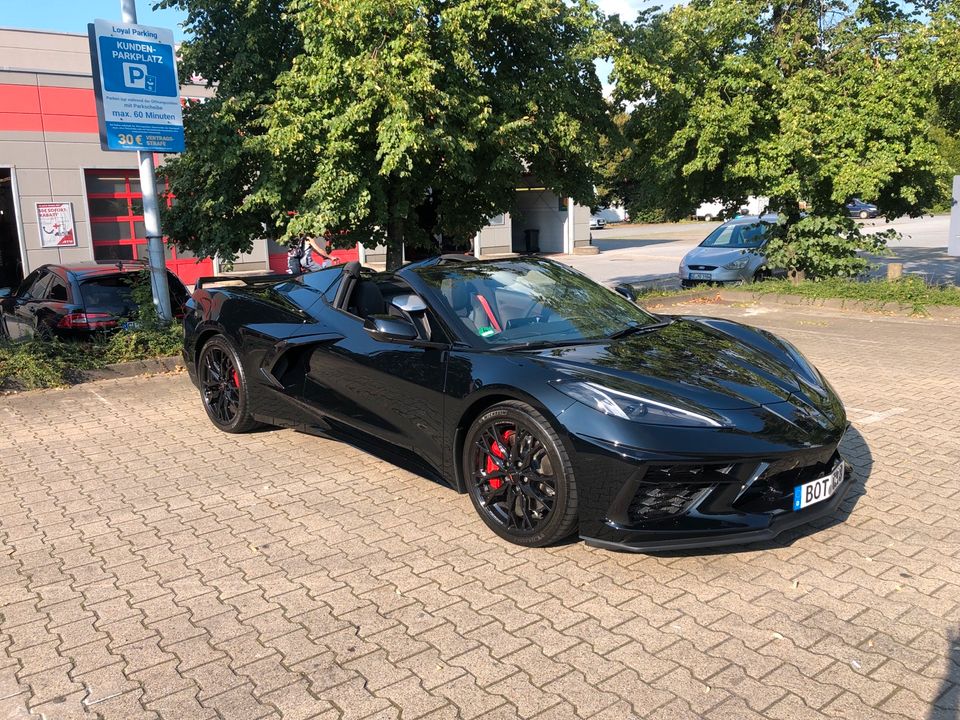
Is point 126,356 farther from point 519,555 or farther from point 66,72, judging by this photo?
point 66,72

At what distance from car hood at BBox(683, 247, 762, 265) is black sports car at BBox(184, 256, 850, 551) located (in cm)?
1147

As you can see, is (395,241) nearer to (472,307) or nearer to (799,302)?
(799,302)

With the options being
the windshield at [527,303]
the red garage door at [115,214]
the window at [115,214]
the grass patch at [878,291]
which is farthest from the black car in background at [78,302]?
the red garage door at [115,214]

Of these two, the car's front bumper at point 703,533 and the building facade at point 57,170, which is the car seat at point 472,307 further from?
the building facade at point 57,170

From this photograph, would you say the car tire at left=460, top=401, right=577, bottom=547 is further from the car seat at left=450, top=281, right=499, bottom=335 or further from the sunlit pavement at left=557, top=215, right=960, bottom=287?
the sunlit pavement at left=557, top=215, right=960, bottom=287

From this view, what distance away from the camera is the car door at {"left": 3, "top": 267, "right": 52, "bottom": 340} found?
9.51 m

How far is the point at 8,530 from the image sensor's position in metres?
4.52

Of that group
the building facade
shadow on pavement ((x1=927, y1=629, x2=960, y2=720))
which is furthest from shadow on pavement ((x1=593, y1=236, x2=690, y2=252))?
shadow on pavement ((x1=927, y1=629, x2=960, y2=720))

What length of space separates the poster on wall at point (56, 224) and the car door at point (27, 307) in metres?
12.3

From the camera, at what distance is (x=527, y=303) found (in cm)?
493

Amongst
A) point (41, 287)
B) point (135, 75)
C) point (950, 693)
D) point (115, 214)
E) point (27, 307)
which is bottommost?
point (950, 693)

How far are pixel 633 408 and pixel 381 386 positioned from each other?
5.44ft

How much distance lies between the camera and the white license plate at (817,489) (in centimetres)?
376

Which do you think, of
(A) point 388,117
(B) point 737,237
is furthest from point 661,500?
(B) point 737,237
